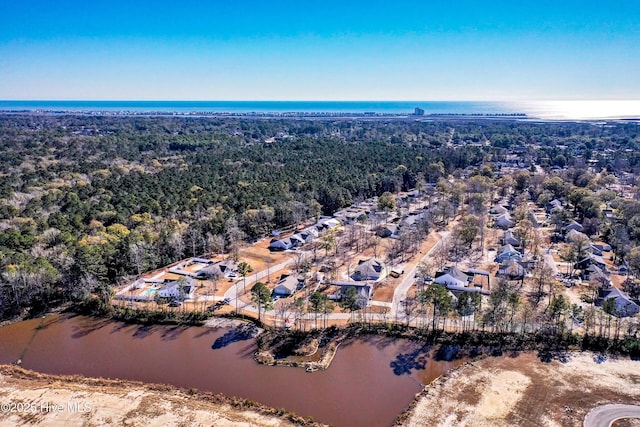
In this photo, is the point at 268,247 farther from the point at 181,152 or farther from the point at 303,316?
the point at 181,152

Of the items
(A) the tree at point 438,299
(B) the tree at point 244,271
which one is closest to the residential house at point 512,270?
(A) the tree at point 438,299

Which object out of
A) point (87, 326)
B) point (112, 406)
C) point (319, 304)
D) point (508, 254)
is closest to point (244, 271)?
point (319, 304)

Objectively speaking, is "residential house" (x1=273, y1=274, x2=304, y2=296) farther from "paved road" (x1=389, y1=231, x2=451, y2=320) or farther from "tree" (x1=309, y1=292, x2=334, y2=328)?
"paved road" (x1=389, y1=231, x2=451, y2=320)

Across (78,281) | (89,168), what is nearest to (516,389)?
(78,281)

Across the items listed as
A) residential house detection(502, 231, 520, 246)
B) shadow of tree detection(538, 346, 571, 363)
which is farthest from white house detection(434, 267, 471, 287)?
residential house detection(502, 231, 520, 246)

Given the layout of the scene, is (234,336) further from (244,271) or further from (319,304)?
(244,271)
